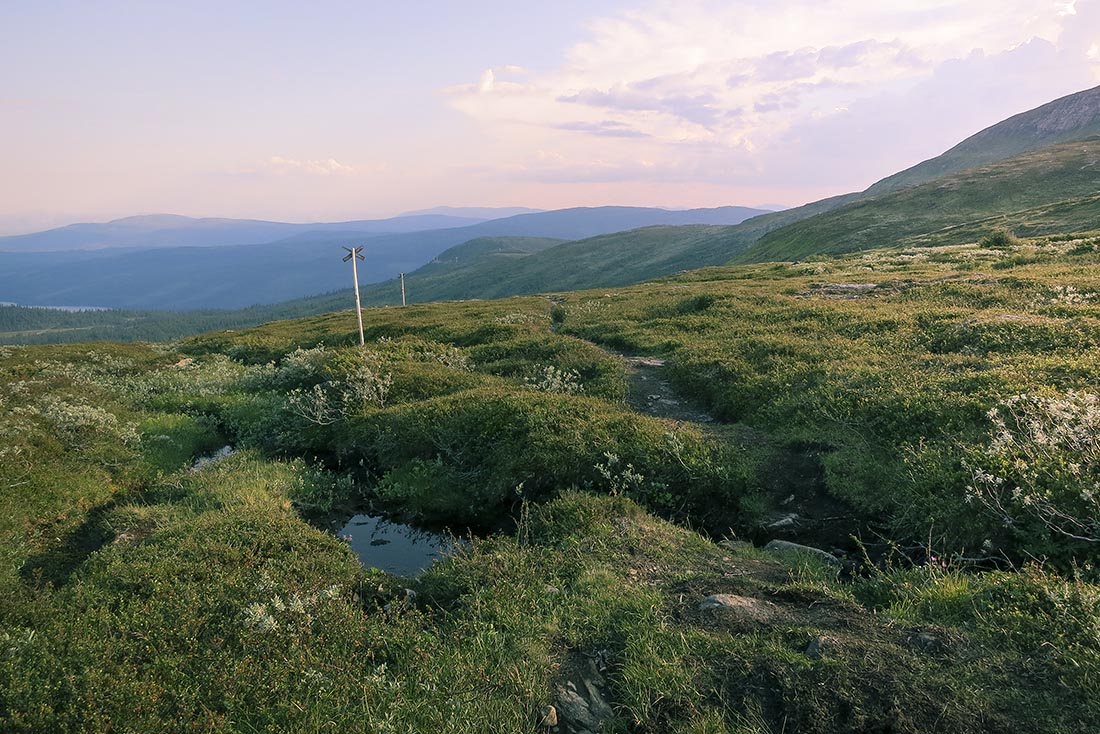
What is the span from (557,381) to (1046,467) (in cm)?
1203

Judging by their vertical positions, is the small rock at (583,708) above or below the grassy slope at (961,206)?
below

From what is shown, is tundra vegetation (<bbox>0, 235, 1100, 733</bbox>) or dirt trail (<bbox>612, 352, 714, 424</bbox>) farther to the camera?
dirt trail (<bbox>612, 352, 714, 424</bbox>)

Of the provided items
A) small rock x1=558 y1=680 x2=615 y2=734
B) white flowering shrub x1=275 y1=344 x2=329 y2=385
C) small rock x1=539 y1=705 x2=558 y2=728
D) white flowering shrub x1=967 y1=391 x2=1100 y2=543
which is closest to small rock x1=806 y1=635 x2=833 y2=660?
small rock x1=558 y1=680 x2=615 y2=734

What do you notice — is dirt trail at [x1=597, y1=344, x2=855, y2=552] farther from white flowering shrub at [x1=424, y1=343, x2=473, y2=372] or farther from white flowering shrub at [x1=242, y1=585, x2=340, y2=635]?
white flowering shrub at [x1=424, y1=343, x2=473, y2=372]

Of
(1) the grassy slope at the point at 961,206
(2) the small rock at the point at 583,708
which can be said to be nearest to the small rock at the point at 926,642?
(2) the small rock at the point at 583,708

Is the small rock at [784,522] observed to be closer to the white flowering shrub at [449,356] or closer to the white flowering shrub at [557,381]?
the white flowering shrub at [557,381]

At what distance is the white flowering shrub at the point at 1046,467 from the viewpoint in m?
7.84

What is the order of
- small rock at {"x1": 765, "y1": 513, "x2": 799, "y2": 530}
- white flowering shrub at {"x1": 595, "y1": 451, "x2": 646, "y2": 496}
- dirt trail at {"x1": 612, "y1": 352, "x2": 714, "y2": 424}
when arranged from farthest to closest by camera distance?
1. dirt trail at {"x1": 612, "y1": 352, "x2": 714, "y2": 424}
2. white flowering shrub at {"x1": 595, "y1": 451, "x2": 646, "y2": 496}
3. small rock at {"x1": 765, "y1": 513, "x2": 799, "y2": 530}

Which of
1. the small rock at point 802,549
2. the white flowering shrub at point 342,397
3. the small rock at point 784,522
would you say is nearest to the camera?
the small rock at point 802,549

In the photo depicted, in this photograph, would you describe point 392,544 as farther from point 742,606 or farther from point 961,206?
point 961,206

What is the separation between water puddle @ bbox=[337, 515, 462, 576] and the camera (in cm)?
1142

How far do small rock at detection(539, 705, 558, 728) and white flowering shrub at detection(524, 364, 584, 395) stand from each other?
38.7ft

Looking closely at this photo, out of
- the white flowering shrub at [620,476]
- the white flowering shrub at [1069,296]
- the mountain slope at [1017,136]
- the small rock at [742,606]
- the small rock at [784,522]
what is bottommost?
the small rock at [784,522]

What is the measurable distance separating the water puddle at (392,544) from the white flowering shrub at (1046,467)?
933 cm
